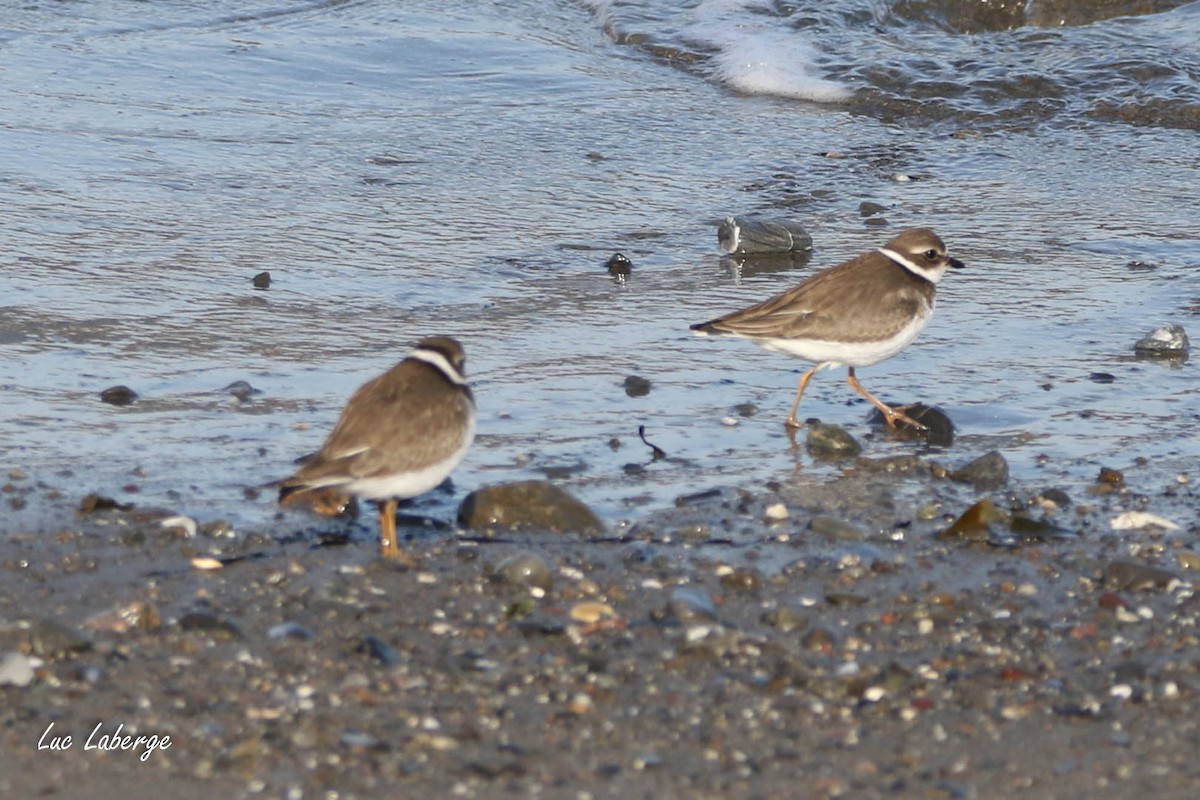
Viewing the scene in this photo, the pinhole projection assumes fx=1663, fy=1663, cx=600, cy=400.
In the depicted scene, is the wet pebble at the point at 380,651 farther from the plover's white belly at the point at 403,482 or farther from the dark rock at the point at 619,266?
the dark rock at the point at 619,266

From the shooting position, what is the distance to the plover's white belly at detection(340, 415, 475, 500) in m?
4.84

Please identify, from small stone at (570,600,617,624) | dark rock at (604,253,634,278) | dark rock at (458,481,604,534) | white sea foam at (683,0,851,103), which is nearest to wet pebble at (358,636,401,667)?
small stone at (570,600,617,624)

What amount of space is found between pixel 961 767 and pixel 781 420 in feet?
8.92

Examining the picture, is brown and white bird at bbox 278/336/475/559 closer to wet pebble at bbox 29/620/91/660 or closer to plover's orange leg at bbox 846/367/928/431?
wet pebble at bbox 29/620/91/660

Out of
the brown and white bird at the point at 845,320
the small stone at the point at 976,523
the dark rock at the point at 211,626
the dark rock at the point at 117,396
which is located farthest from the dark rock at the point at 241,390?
the small stone at the point at 976,523

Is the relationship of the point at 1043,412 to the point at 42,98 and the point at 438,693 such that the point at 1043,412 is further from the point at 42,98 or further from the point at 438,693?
the point at 42,98

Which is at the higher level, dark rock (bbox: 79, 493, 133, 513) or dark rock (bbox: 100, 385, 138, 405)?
dark rock (bbox: 100, 385, 138, 405)

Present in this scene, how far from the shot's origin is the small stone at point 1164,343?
6.86m

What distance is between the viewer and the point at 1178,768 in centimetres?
378

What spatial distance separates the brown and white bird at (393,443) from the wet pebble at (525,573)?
0.33 meters

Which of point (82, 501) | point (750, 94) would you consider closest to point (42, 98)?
point (750, 94)

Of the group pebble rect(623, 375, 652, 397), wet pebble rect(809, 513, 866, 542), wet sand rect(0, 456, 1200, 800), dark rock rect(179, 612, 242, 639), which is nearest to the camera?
wet sand rect(0, 456, 1200, 800)

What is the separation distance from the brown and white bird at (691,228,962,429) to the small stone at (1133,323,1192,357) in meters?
0.93

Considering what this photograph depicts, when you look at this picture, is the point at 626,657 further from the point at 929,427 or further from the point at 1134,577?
the point at 929,427
